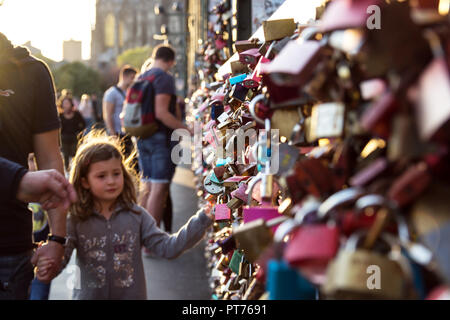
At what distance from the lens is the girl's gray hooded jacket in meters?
2.96

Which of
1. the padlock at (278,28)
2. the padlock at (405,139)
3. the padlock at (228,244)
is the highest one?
the padlock at (278,28)

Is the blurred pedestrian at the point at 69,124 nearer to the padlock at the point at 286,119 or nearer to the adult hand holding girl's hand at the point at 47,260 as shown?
the adult hand holding girl's hand at the point at 47,260

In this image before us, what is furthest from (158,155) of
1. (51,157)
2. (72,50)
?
(72,50)

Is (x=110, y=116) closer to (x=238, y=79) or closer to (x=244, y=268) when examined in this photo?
(x=238, y=79)

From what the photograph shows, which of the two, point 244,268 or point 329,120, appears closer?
point 329,120

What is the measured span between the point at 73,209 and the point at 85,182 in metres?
0.17

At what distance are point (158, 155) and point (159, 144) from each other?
110 mm

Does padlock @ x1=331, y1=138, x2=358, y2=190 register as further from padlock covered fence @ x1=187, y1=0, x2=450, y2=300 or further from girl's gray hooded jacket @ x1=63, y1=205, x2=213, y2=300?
girl's gray hooded jacket @ x1=63, y1=205, x2=213, y2=300

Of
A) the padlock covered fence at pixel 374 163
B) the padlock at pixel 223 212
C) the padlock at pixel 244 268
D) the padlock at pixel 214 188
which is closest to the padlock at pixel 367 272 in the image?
the padlock covered fence at pixel 374 163

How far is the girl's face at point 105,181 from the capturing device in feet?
10.1

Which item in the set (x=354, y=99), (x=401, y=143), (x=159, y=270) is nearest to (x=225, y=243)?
(x=354, y=99)

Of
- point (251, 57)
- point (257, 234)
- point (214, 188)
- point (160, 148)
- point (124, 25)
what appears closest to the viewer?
point (257, 234)

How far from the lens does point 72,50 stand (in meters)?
122
